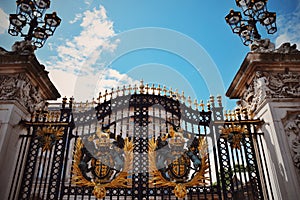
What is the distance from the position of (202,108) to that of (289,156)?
7.49ft

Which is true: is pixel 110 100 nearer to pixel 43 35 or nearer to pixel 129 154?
pixel 129 154

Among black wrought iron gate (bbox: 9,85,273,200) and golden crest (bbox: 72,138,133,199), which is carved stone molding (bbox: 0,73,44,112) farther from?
golden crest (bbox: 72,138,133,199)

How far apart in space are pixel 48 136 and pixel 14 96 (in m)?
1.21

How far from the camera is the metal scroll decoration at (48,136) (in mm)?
5789

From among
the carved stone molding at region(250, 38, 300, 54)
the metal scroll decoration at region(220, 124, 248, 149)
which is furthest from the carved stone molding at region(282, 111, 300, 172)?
the carved stone molding at region(250, 38, 300, 54)

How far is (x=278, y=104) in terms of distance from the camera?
18.2ft

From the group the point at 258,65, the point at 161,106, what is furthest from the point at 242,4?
the point at 161,106

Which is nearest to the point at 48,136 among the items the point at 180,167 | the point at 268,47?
the point at 180,167

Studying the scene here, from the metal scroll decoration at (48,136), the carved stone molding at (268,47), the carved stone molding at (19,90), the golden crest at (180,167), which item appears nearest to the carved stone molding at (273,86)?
the carved stone molding at (268,47)

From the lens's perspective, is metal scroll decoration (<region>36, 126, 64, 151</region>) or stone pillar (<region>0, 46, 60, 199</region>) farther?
metal scroll decoration (<region>36, 126, 64, 151</region>)

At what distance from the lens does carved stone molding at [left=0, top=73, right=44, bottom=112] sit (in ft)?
18.9

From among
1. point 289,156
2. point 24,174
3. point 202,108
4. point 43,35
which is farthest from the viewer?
point 43,35

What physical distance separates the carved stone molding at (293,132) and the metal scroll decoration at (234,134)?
34.8 inches

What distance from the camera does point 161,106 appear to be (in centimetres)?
664
